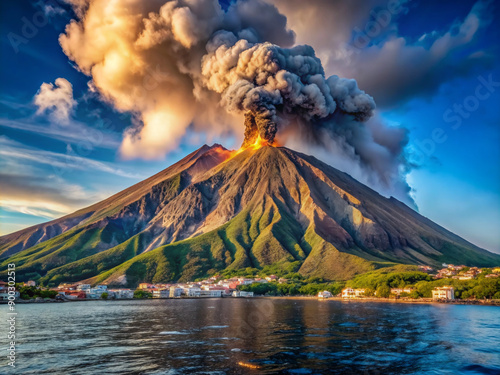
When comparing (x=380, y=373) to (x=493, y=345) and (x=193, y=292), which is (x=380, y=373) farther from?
(x=193, y=292)

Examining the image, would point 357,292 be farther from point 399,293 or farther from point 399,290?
point 399,293

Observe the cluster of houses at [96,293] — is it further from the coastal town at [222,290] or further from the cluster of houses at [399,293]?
the cluster of houses at [399,293]

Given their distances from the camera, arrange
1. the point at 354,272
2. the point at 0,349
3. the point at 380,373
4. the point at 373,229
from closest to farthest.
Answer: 1. the point at 380,373
2. the point at 0,349
3. the point at 354,272
4. the point at 373,229

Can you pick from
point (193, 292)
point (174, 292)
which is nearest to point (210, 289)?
point (193, 292)

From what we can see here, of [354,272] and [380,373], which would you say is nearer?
[380,373]

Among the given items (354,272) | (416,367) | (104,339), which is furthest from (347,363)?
(354,272)

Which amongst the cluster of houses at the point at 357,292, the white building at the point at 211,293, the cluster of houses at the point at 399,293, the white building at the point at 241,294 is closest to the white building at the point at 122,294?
the white building at the point at 211,293

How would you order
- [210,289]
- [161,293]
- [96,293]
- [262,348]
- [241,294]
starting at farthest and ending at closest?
[210,289]
[161,293]
[96,293]
[241,294]
[262,348]
